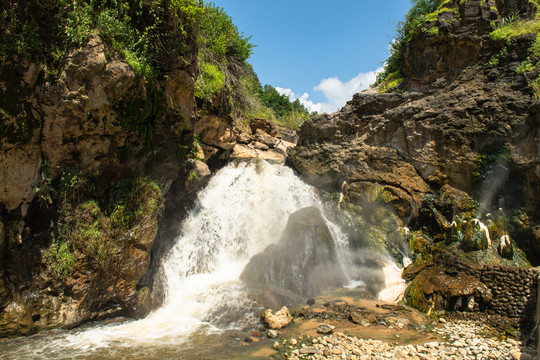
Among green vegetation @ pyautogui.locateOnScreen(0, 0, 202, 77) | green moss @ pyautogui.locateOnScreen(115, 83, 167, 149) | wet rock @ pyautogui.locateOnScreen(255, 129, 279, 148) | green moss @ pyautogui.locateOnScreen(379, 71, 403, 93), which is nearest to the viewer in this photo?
green vegetation @ pyautogui.locateOnScreen(0, 0, 202, 77)

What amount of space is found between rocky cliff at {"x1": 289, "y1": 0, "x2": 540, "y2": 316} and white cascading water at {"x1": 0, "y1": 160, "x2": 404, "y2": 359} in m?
3.11

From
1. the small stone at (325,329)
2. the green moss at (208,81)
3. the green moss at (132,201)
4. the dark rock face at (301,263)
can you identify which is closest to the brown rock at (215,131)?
the green moss at (208,81)

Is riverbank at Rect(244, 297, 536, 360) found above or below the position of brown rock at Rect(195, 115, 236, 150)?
below

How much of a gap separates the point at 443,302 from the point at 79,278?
30.2ft

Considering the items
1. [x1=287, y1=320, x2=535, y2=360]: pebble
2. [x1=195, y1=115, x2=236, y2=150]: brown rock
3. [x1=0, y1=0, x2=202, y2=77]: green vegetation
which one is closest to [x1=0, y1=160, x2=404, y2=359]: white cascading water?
[x1=195, y1=115, x2=236, y2=150]: brown rock

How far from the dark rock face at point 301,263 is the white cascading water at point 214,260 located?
737 mm

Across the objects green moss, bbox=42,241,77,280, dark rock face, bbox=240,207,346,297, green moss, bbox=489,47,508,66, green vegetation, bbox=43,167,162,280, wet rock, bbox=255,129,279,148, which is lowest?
dark rock face, bbox=240,207,346,297

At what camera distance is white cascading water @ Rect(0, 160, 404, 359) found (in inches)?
236

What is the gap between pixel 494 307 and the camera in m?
7.27

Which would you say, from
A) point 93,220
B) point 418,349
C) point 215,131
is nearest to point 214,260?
point 93,220

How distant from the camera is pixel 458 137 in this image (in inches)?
433

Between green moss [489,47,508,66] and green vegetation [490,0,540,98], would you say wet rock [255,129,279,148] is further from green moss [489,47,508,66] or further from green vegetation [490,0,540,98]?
green vegetation [490,0,540,98]

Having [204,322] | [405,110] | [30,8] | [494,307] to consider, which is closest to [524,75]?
[405,110]

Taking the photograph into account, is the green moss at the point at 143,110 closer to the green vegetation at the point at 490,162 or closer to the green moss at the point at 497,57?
the green vegetation at the point at 490,162
